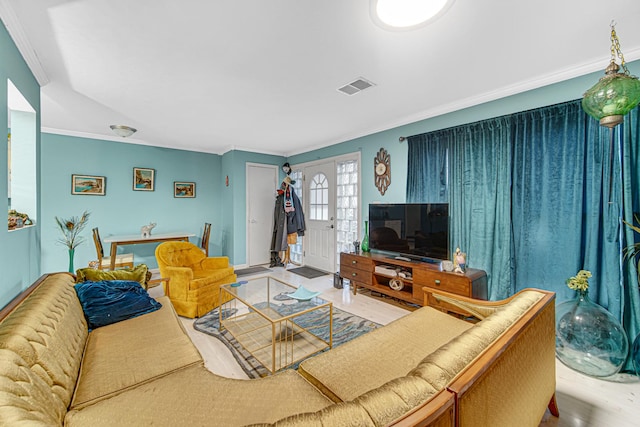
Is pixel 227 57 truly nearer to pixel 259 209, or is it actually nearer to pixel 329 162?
pixel 329 162

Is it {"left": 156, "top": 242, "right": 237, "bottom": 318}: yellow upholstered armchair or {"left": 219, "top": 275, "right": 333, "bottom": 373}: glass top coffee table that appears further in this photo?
{"left": 156, "top": 242, "right": 237, "bottom": 318}: yellow upholstered armchair

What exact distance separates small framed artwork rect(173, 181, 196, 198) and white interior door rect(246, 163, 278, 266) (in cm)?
104

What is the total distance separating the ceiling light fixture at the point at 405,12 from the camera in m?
1.46

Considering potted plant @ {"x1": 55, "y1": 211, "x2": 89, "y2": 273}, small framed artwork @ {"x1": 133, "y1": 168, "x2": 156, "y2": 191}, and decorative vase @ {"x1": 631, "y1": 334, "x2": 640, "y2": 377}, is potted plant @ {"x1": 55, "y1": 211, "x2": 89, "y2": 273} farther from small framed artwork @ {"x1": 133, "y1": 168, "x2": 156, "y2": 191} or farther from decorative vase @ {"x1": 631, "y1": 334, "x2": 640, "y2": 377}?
decorative vase @ {"x1": 631, "y1": 334, "x2": 640, "y2": 377}

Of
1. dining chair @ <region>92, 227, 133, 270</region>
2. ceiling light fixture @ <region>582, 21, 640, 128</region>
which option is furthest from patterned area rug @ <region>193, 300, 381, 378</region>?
ceiling light fixture @ <region>582, 21, 640, 128</region>

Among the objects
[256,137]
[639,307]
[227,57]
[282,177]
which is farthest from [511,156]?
[282,177]

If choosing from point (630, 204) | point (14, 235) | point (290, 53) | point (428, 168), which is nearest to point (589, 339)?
point (630, 204)

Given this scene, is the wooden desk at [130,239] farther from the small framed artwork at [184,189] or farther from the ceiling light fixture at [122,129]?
the ceiling light fixture at [122,129]

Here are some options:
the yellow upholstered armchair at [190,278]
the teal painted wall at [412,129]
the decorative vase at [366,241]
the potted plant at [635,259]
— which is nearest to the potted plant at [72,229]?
the yellow upholstered armchair at [190,278]

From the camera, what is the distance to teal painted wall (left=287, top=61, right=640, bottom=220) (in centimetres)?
218

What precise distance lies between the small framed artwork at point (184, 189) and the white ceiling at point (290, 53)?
1.75 meters

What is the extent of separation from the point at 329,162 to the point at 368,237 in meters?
1.62

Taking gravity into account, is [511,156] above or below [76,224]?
above

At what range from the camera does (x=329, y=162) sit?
455 cm
